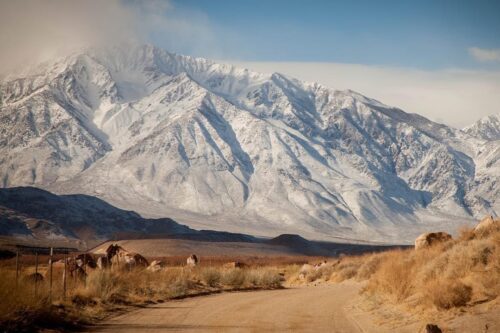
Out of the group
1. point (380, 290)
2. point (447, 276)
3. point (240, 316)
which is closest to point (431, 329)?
point (447, 276)

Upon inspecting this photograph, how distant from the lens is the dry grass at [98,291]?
15.5 m

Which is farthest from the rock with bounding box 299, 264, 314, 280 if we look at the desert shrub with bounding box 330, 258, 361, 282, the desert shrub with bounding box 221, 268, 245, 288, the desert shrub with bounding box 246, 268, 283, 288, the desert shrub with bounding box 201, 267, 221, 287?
the desert shrub with bounding box 201, 267, 221, 287

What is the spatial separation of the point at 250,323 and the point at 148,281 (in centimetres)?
1020

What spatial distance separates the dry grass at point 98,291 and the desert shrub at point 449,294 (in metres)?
8.51

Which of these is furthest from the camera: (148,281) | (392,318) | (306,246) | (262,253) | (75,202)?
(75,202)

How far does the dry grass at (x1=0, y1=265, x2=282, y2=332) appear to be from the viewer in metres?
15.5

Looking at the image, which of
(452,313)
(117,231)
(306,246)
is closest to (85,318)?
(452,313)

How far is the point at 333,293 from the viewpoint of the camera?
Result: 2917 centimetres

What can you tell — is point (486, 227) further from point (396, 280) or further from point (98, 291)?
point (98, 291)

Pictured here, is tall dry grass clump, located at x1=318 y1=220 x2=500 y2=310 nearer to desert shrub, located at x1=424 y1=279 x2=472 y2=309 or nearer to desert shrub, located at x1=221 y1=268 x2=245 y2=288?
desert shrub, located at x1=424 y1=279 x2=472 y2=309

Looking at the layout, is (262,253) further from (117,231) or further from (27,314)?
(27,314)

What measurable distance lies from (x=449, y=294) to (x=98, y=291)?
1119 cm

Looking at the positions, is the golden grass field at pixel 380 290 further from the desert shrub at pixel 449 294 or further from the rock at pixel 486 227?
the rock at pixel 486 227

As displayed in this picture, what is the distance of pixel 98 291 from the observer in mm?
22453
